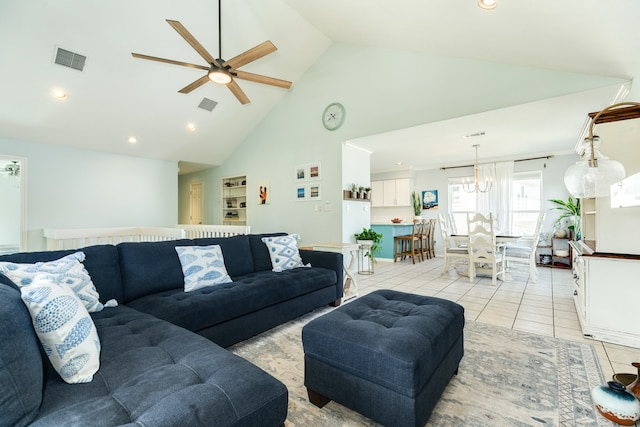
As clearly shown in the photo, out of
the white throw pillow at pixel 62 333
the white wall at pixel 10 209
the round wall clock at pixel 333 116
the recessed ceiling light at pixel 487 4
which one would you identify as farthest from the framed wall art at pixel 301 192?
the white wall at pixel 10 209

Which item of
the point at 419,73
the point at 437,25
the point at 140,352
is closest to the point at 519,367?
the point at 140,352

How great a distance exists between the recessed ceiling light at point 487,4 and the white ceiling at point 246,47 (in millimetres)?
56

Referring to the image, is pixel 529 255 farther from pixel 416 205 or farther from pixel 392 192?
pixel 392 192

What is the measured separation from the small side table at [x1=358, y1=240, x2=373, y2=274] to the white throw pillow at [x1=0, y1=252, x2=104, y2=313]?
387 centimetres

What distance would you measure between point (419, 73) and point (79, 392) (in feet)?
15.1

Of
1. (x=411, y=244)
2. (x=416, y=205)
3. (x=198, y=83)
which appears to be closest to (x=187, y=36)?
(x=198, y=83)

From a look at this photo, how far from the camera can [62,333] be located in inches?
43.4

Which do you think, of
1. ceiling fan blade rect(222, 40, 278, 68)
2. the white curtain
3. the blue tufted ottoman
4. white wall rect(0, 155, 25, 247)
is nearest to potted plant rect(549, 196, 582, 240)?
the white curtain

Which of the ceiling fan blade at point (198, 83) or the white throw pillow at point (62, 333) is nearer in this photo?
the white throw pillow at point (62, 333)

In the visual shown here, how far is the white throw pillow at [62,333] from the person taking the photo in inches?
42.0

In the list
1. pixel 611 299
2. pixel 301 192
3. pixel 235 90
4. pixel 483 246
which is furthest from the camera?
pixel 301 192

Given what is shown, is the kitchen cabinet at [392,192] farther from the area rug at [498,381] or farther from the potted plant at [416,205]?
the area rug at [498,381]

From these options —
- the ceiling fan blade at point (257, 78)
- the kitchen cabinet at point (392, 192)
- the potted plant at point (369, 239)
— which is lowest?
the potted plant at point (369, 239)

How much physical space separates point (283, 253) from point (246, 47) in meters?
3.42
